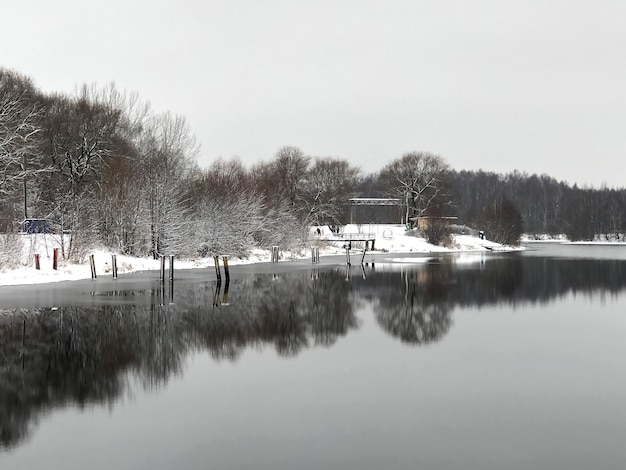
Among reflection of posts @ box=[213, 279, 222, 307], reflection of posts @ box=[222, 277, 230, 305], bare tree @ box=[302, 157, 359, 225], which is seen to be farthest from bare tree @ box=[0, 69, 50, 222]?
bare tree @ box=[302, 157, 359, 225]

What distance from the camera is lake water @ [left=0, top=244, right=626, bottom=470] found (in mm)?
6855

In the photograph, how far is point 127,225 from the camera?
38.3 m

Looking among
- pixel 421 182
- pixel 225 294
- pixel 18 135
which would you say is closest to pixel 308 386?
pixel 225 294

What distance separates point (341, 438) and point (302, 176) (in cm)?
7958

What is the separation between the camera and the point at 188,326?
1541 cm

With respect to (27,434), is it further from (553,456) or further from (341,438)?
(553,456)

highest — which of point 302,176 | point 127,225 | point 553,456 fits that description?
point 302,176

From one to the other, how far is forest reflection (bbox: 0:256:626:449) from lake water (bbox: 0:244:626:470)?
61mm

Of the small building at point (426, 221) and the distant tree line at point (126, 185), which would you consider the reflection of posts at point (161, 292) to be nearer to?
the distant tree line at point (126, 185)

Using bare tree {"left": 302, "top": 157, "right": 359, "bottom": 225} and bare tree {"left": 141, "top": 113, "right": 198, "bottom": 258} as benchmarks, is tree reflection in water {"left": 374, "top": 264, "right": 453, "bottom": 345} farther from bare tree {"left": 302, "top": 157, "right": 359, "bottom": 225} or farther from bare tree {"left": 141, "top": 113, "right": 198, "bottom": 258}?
bare tree {"left": 302, "top": 157, "right": 359, "bottom": 225}

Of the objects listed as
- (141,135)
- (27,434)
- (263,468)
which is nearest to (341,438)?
(263,468)

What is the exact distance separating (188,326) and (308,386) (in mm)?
6219

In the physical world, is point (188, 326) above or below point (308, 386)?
above

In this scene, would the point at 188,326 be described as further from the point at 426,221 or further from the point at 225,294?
the point at 426,221
